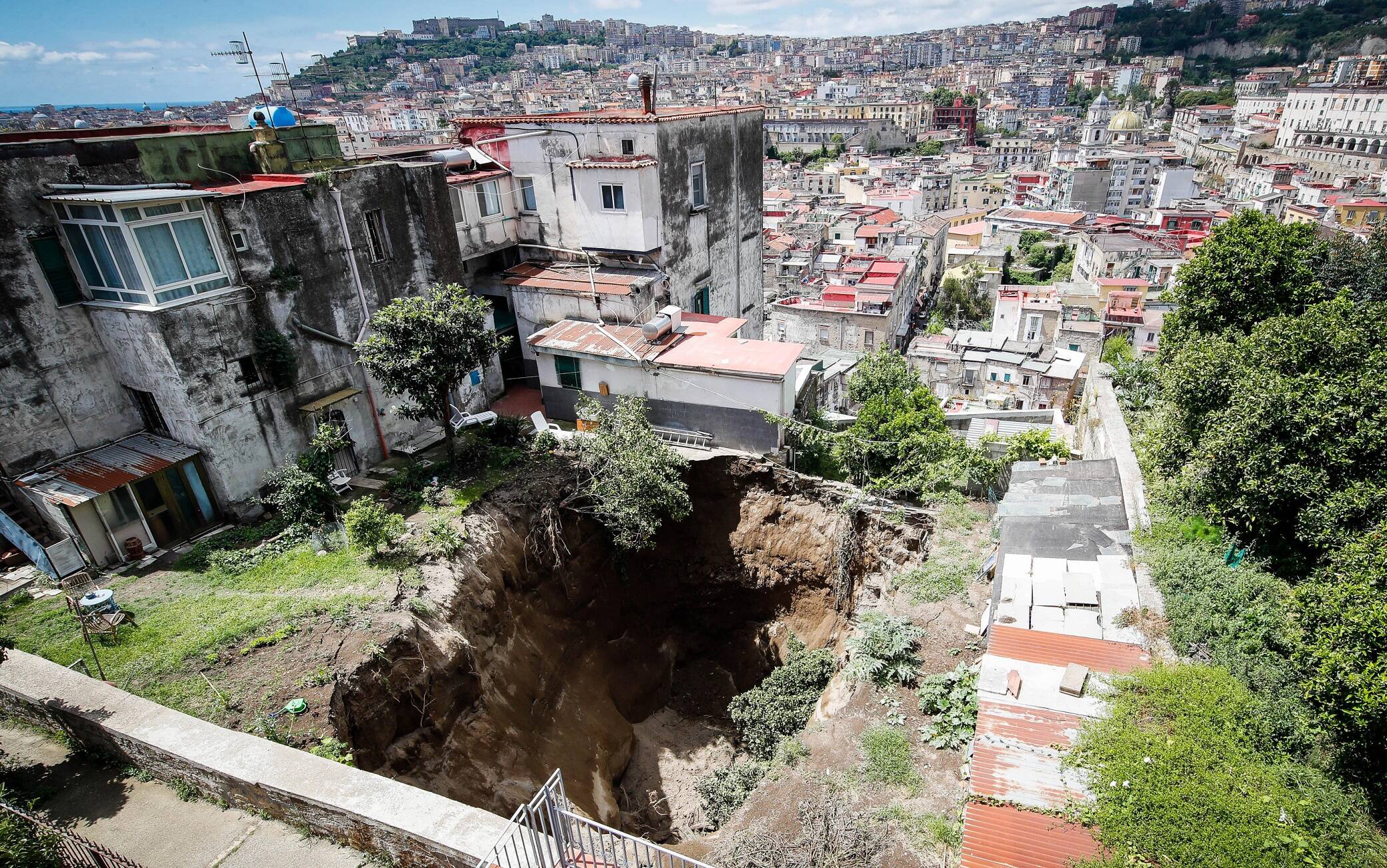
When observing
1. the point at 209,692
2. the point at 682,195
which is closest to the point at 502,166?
the point at 682,195

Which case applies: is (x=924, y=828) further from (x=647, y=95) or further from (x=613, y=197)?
(x=647, y=95)

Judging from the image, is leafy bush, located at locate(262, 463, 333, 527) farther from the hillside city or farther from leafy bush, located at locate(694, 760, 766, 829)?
leafy bush, located at locate(694, 760, 766, 829)

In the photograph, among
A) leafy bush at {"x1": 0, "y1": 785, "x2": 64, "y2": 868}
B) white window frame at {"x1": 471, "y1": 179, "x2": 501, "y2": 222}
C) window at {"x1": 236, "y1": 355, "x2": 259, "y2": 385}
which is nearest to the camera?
leafy bush at {"x1": 0, "y1": 785, "x2": 64, "y2": 868}

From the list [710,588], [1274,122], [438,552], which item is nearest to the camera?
[438,552]

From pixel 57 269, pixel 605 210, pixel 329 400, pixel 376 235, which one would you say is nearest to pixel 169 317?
pixel 57 269

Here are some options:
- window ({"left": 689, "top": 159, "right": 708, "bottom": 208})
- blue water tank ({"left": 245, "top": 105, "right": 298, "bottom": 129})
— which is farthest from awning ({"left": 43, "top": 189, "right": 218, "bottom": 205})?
window ({"left": 689, "top": 159, "right": 708, "bottom": 208})

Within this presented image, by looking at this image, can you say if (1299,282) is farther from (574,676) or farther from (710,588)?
(574,676)

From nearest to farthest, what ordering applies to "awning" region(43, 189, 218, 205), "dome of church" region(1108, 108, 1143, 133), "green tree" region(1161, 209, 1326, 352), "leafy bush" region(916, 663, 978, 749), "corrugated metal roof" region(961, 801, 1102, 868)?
"corrugated metal roof" region(961, 801, 1102, 868)
"leafy bush" region(916, 663, 978, 749)
"awning" region(43, 189, 218, 205)
"green tree" region(1161, 209, 1326, 352)
"dome of church" region(1108, 108, 1143, 133)
